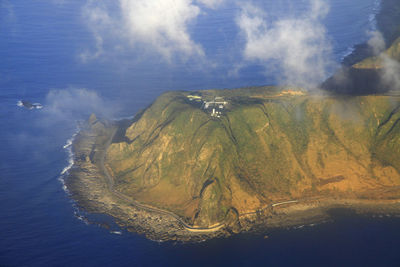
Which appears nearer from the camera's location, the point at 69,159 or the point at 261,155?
the point at 261,155

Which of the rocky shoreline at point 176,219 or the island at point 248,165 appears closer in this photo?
the rocky shoreline at point 176,219

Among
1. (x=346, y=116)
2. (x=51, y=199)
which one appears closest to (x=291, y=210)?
(x=346, y=116)

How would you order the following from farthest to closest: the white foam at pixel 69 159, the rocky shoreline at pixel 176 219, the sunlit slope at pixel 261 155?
the white foam at pixel 69 159, the sunlit slope at pixel 261 155, the rocky shoreline at pixel 176 219

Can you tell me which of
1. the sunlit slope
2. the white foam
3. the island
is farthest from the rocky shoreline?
the sunlit slope

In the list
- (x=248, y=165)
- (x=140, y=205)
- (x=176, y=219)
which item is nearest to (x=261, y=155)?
(x=248, y=165)

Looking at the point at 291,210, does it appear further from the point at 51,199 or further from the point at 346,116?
the point at 51,199

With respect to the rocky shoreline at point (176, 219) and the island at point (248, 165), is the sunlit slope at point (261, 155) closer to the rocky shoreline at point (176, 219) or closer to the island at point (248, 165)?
the island at point (248, 165)

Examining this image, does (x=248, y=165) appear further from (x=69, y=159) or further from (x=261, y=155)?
(x=69, y=159)

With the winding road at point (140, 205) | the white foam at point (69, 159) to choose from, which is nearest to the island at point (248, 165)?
the winding road at point (140, 205)
